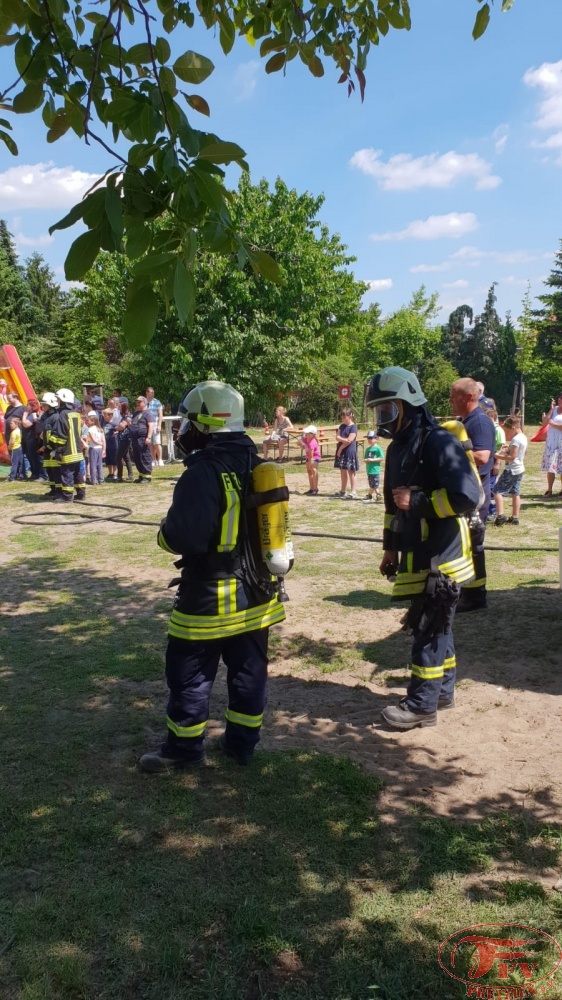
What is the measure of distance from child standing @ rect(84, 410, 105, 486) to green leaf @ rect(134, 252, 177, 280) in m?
15.0

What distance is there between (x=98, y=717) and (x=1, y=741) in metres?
0.59

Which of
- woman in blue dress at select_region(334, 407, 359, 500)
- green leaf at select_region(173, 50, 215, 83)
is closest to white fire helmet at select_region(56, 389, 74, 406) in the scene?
woman in blue dress at select_region(334, 407, 359, 500)

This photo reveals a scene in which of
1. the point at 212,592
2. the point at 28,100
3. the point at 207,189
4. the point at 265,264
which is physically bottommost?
the point at 212,592

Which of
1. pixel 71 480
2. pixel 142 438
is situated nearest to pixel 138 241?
pixel 71 480

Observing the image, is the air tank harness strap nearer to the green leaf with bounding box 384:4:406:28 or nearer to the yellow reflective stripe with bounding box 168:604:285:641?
the yellow reflective stripe with bounding box 168:604:285:641

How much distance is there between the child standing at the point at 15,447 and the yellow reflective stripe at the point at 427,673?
592 inches

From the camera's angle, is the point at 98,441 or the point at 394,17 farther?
the point at 98,441

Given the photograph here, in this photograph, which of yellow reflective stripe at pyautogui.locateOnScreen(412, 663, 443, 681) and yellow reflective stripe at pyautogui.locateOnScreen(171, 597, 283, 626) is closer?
yellow reflective stripe at pyautogui.locateOnScreen(171, 597, 283, 626)

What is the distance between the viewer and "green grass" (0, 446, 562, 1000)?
249 cm

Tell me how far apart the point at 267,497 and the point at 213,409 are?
1.79ft

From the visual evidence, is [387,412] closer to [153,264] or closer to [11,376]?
[153,264]

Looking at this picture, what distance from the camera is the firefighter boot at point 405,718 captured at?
14.1ft

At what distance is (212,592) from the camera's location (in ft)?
11.8

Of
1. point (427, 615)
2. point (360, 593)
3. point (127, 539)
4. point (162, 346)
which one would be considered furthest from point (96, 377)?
point (427, 615)
